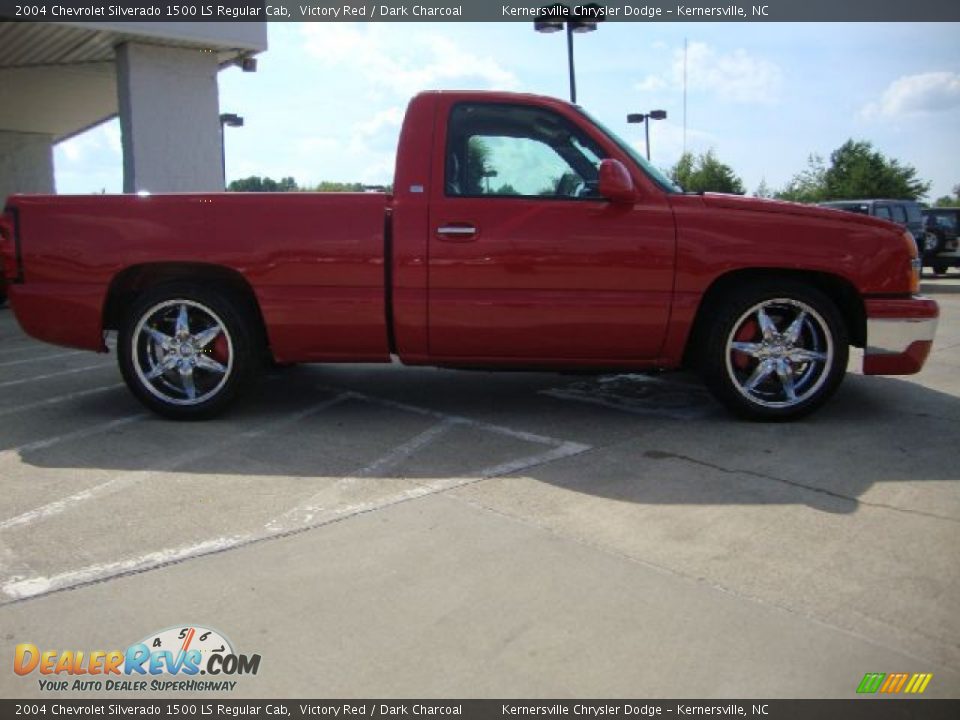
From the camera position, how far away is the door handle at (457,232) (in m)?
4.54

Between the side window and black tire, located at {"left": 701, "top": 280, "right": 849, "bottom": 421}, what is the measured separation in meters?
1.12

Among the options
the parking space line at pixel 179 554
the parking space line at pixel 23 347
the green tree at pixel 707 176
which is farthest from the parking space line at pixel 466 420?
the green tree at pixel 707 176

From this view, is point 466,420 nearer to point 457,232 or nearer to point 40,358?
point 457,232

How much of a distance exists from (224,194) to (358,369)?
7.44 feet

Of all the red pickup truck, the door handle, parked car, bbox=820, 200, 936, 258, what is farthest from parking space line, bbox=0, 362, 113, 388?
parked car, bbox=820, 200, 936, 258

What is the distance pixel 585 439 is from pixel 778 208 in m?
1.74

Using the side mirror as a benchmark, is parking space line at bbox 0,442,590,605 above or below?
below

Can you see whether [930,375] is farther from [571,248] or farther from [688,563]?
[688,563]

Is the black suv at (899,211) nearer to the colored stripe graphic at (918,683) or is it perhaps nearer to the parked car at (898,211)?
the parked car at (898,211)

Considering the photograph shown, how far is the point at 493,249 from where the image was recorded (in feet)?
14.9

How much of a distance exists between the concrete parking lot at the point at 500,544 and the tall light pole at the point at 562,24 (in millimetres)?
10878

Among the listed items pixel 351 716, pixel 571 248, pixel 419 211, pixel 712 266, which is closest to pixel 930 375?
pixel 712 266

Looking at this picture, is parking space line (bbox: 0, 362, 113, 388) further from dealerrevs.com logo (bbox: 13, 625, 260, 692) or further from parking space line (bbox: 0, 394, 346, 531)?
dealerrevs.com logo (bbox: 13, 625, 260, 692)

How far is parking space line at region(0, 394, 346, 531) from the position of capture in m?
3.45
